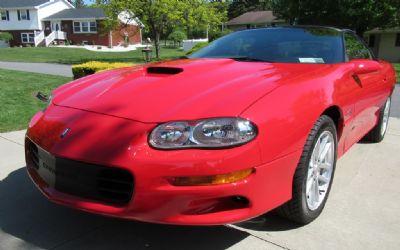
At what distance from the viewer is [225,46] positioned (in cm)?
416

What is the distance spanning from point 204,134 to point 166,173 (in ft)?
0.99

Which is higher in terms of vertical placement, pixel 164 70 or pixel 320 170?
pixel 164 70

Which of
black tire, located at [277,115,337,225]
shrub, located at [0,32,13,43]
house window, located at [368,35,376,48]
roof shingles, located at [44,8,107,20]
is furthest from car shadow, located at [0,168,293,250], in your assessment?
shrub, located at [0,32,13,43]

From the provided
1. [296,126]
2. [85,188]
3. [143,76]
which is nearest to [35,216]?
[85,188]

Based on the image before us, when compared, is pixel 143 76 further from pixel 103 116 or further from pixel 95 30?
pixel 95 30

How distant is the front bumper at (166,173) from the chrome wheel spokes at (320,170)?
1.33ft

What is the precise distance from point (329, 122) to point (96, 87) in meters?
1.70

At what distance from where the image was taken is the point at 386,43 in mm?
33094

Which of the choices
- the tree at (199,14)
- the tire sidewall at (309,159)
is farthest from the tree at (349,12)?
the tire sidewall at (309,159)

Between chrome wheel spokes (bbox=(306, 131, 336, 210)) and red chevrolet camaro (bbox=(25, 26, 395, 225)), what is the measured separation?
0.03ft

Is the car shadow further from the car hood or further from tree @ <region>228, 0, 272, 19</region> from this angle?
tree @ <region>228, 0, 272, 19</region>

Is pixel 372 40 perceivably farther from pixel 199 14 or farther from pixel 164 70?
pixel 164 70

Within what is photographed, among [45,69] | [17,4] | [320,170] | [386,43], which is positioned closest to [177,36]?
[17,4]

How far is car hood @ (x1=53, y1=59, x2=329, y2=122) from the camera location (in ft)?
8.01
